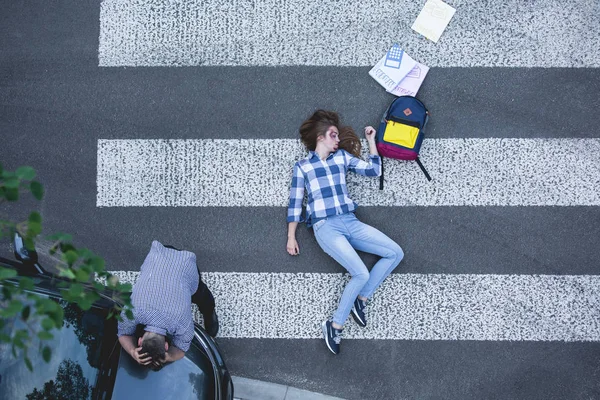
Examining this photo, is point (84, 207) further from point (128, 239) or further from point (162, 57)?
point (162, 57)

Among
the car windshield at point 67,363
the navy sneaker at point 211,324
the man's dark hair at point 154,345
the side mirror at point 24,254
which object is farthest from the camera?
the navy sneaker at point 211,324

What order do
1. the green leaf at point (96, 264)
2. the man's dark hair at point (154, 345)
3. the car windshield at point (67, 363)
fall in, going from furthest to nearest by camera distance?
the man's dark hair at point (154, 345) → the car windshield at point (67, 363) → the green leaf at point (96, 264)

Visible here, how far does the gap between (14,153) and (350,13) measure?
3423mm

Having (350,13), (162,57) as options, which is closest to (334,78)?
(350,13)

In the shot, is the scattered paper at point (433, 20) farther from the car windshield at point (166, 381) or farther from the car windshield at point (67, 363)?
the car windshield at point (67, 363)

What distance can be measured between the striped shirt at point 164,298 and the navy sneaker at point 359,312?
1.53m

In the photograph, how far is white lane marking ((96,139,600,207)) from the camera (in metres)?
5.11

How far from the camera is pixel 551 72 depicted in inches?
203

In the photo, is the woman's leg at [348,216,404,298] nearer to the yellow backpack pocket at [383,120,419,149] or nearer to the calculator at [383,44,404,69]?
the yellow backpack pocket at [383,120,419,149]

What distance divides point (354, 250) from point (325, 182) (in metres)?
0.68

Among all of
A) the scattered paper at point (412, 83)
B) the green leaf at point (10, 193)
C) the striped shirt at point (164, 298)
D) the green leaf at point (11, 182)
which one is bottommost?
the striped shirt at point (164, 298)

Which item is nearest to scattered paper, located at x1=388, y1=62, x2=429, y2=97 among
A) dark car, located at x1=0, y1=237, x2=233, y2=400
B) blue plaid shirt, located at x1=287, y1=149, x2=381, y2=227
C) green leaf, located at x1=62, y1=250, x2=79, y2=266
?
blue plaid shirt, located at x1=287, y1=149, x2=381, y2=227

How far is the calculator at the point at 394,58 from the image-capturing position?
512 cm

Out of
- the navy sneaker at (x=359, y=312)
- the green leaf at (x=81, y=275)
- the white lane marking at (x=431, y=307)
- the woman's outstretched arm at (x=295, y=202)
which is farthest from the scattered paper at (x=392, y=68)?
the green leaf at (x=81, y=275)
